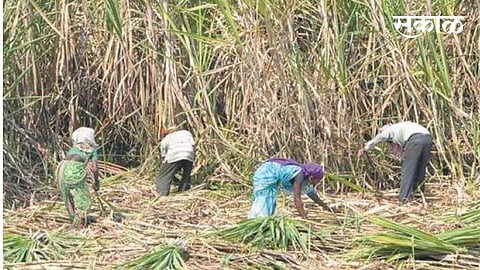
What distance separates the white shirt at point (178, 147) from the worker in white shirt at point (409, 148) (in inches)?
47.4

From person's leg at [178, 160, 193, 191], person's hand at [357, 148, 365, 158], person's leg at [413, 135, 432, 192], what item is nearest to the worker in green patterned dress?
person's leg at [178, 160, 193, 191]

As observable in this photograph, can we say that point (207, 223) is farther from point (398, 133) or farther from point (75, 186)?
point (398, 133)

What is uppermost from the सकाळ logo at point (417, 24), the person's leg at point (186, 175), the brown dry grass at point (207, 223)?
the सकाळ logo at point (417, 24)

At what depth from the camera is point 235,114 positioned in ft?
20.1

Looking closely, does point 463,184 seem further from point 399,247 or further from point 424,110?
→ point 399,247

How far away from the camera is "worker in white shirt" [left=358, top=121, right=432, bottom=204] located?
5582 mm

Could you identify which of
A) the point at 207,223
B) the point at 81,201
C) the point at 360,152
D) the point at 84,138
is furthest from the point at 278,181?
the point at 84,138

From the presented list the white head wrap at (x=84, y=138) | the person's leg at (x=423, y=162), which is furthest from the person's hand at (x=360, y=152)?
the white head wrap at (x=84, y=138)

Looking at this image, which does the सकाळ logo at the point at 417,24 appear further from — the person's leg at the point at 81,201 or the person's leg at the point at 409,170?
the person's leg at the point at 81,201

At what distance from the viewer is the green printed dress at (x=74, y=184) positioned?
16.5 feet

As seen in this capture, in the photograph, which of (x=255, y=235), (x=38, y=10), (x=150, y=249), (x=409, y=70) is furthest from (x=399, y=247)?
(x=38, y=10)

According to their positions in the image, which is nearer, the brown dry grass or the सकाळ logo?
the brown dry grass

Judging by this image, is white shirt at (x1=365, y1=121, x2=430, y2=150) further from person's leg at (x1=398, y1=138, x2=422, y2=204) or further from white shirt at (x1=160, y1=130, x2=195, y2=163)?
white shirt at (x1=160, y1=130, x2=195, y2=163)

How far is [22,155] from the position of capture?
19.5 ft
